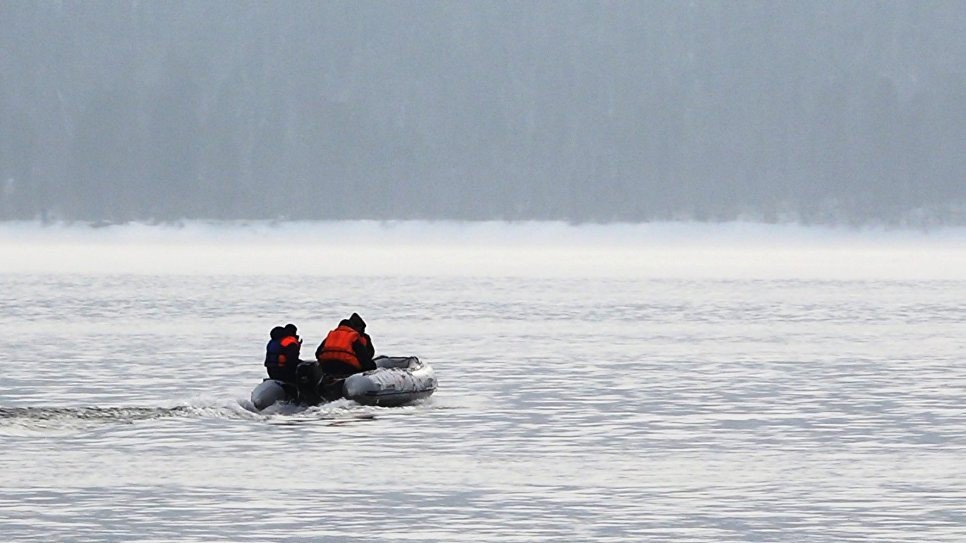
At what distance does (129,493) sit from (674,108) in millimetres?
179137

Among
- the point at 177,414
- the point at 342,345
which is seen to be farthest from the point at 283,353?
the point at 177,414

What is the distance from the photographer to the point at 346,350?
29188 mm

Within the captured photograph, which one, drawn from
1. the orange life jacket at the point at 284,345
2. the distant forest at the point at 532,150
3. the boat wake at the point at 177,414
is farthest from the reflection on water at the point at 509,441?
the distant forest at the point at 532,150

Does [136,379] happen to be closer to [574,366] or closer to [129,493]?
[574,366]

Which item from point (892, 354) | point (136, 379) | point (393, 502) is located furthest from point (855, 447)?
point (892, 354)

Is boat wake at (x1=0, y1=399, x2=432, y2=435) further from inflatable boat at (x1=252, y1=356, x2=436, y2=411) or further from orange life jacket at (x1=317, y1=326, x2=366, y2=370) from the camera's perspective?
orange life jacket at (x1=317, y1=326, x2=366, y2=370)

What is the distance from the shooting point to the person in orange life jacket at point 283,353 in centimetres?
2853

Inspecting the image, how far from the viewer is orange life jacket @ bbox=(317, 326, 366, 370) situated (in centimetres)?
2906

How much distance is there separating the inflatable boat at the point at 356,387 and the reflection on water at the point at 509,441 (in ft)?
0.68

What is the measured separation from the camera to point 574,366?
131 ft

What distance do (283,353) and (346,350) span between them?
3.40 ft

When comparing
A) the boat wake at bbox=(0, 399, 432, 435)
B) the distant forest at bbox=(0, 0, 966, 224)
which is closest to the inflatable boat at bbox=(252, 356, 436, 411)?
the boat wake at bbox=(0, 399, 432, 435)

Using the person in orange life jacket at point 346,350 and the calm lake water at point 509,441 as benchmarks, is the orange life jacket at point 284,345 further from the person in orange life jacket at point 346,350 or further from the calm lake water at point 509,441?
the calm lake water at point 509,441

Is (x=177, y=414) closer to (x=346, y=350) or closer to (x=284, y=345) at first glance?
(x=284, y=345)
